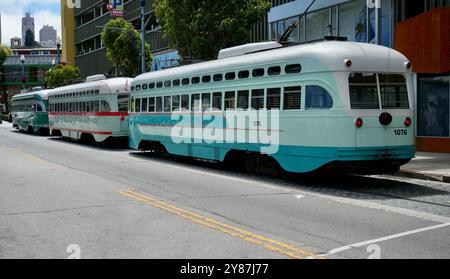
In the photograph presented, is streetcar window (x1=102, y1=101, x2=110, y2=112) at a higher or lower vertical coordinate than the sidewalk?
higher

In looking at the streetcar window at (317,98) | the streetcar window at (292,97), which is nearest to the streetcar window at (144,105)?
the streetcar window at (292,97)

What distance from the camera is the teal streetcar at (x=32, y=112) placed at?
36.8 metres

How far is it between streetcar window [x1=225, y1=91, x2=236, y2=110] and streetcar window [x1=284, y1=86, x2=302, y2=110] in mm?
2169

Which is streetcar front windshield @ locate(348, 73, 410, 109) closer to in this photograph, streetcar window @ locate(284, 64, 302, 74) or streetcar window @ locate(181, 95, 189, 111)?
streetcar window @ locate(284, 64, 302, 74)

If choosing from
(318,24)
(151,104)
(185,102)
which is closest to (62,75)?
(318,24)

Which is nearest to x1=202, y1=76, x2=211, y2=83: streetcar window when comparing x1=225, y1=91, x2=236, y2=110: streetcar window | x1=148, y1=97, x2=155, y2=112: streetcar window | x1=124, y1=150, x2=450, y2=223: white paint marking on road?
x1=225, y1=91, x2=236, y2=110: streetcar window

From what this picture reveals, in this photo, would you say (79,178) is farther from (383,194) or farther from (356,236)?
(356,236)

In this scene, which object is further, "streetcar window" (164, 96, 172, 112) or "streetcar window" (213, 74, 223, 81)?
"streetcar window" (164, 96, 172, 112)

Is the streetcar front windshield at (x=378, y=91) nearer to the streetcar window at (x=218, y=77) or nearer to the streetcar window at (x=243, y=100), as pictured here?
the streetcar window at (x=243, y=100)

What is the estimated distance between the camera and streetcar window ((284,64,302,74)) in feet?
40.3

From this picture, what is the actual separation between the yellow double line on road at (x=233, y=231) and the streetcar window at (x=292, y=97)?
396 centimetres

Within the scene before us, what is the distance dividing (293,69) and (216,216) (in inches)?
191

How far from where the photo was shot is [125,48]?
37094 millimetres
